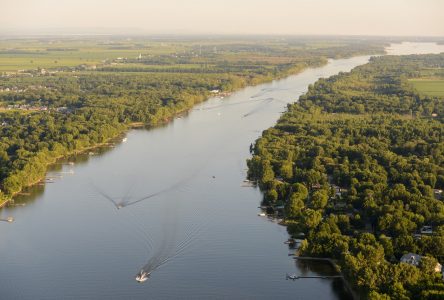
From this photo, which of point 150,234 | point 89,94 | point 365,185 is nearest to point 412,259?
point 365,185

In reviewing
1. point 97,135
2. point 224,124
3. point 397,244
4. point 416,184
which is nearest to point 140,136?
point 97,135

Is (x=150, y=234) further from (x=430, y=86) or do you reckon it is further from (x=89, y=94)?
(x=430, y=86)

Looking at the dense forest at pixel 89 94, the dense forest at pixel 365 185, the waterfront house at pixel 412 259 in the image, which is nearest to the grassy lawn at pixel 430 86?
the dense forest at pixel 365 185

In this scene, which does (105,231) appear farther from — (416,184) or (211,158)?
(416,184)

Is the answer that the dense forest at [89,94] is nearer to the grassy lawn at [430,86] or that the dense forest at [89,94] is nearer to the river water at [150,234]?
the river water at [150,234]

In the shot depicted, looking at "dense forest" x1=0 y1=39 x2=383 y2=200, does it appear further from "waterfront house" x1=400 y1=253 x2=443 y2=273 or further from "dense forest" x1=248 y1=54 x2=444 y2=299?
"waterfront house" x1=400 y1=253 x2=443 y2=273

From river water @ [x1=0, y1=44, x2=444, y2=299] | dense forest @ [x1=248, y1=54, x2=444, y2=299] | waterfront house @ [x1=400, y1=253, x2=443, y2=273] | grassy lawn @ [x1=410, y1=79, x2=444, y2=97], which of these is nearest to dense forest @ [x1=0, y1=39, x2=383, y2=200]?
river water @ [x1=0, y1=44, x2=444, y2=299]
